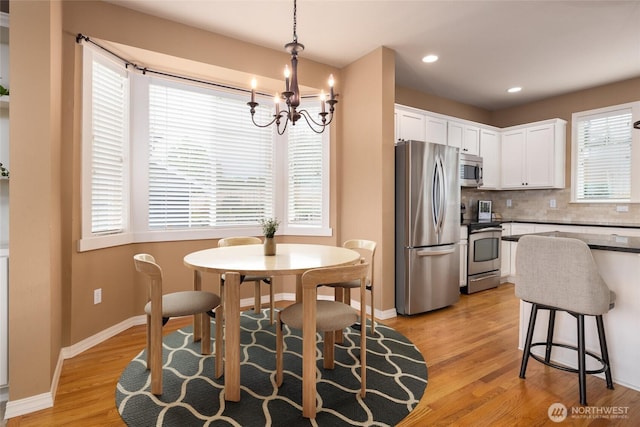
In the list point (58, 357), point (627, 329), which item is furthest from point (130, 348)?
point (627, 329)

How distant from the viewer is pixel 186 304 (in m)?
2.15

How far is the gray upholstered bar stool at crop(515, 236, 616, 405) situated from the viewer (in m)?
1.85

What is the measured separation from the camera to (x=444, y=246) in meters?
3.66

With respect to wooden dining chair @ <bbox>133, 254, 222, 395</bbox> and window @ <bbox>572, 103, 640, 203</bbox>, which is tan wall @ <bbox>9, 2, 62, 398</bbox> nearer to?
wooden dining chair @ <bbox>133, 254, 222, 395</bbox>

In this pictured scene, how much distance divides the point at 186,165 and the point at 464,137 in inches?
151

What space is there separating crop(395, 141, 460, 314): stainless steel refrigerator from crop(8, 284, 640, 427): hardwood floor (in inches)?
18.6

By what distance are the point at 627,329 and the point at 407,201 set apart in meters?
1.92

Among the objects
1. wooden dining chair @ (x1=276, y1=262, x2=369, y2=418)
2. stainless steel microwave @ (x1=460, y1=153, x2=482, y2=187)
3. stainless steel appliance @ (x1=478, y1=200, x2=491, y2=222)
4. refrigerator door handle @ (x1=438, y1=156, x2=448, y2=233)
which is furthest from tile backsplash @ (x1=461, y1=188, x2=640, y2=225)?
wooden dining chair @ (x1=276, y1=262, x2=369, y2=418)

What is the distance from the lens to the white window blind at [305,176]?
3.93m

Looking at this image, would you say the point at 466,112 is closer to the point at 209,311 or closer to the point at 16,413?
the point at 209,311

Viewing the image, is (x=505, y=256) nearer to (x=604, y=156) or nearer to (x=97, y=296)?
(x=604, y=156)

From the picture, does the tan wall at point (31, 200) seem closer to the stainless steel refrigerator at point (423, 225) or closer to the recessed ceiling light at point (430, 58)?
the stainless steel refrigerator at point (423, 225)

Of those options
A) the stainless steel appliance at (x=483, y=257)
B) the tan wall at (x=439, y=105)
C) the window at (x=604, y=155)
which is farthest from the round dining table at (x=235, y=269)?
the window at (x=604, y=155)

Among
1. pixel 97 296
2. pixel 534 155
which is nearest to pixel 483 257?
pixel 534 155
